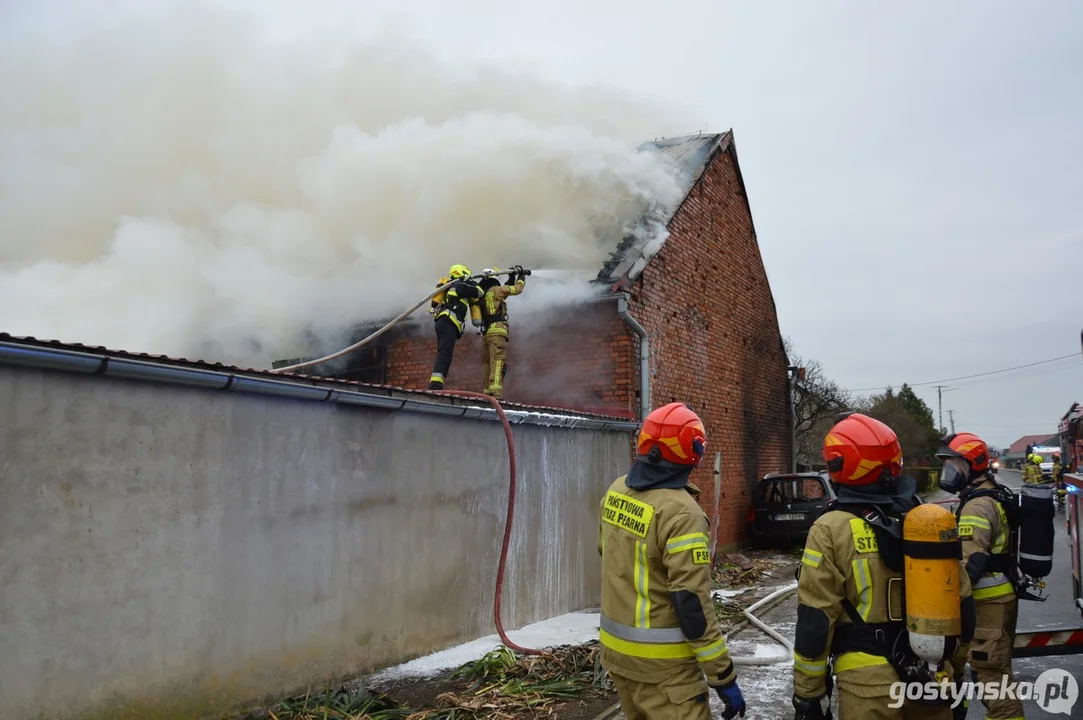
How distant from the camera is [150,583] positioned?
3.88m

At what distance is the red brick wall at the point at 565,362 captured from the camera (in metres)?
9.09

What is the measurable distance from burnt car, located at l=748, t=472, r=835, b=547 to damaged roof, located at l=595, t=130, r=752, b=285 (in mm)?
4835

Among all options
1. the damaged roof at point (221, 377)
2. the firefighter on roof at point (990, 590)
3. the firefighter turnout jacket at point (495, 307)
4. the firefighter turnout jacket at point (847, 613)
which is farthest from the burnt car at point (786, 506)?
the firefighter turnout jacket at point (847, 613)

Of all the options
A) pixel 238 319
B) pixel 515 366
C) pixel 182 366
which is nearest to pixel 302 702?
pixel 182 366

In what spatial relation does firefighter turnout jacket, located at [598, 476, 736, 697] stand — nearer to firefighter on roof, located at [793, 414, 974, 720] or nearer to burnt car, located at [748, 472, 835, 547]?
firefighter on roof, located at [793, 414, 974, 720]

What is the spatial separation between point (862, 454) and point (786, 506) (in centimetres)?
987

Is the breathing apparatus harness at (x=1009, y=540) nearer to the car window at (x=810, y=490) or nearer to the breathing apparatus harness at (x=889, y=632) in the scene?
the breathing apparatus harness at (x=889, y=632)

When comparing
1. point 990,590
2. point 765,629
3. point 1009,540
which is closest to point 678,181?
point 765,629

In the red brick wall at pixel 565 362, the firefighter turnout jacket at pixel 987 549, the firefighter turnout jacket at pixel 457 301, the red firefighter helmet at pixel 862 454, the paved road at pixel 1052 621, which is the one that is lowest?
the paved road at pixel 1052 621

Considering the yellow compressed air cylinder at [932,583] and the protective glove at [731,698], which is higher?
the yellow compressed air cylinder at [932,583]

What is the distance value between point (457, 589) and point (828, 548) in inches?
153

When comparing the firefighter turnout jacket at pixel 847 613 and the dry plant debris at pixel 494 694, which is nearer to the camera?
the firefighter turnout jacket at pixel 847 613

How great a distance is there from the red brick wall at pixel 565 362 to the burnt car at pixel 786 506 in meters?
4.52

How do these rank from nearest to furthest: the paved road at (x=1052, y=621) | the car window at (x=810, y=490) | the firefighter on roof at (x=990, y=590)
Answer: the firefighter on roof at (x=990, y=590)
the paved road at (x=1052, y=621)
the car window at (x=810, y=490)
